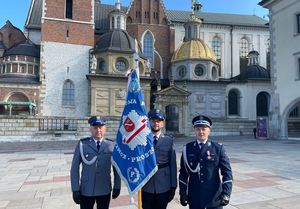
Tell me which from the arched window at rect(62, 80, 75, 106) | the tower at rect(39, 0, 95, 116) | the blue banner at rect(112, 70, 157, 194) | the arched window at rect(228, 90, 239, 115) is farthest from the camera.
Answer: the arched window at rect(228, 90, 239, 115)

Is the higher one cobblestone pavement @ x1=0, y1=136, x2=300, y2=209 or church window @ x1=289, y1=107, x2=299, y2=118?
church window @ x1=289, y1=107, x2=299, y2=118

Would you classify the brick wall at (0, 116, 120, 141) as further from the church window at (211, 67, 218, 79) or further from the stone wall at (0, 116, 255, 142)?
the church window at (211, 67, 218, 79)

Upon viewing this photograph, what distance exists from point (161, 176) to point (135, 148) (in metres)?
0.52

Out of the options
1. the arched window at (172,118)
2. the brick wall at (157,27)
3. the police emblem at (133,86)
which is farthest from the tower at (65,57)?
the police emblem at (133,86)

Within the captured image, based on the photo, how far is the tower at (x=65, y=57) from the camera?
3469 centimetres

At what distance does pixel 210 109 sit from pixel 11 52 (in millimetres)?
23952

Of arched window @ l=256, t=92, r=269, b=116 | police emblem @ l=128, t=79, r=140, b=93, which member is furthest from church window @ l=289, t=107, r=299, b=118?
police emblem @ l=128, t=79, r=140, b=93

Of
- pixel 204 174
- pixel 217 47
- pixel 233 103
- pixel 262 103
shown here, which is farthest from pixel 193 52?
pixel 204 174

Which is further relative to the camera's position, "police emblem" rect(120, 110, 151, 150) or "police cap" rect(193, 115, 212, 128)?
"police emblem" rect(120, 110, 151, 150)

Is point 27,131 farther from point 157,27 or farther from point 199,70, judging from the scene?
point 157,27

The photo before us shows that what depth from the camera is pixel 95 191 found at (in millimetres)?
4312

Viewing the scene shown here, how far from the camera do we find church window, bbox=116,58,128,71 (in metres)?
36.0

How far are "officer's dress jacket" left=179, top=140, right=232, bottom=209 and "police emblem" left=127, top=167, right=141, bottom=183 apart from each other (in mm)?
579

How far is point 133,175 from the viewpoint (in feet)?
13.8
